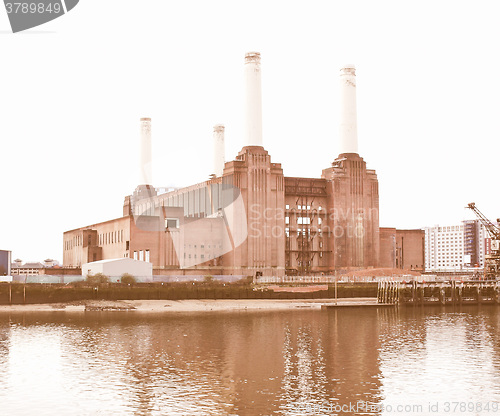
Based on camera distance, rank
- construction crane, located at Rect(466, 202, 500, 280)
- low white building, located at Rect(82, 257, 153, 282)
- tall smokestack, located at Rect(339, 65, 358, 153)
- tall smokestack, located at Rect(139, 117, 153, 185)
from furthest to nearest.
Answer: tall smokestack, located at Rect(139, 117, 153, 185) < tall smokestack, located at Rect(339, 65, 358, 153) < construction crane, located at Rect(466, 202, 500, 280) < low white building, located at Rect(82, 257, 153, 282)

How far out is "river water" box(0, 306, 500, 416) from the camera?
2820cm

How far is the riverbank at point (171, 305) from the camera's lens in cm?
7700

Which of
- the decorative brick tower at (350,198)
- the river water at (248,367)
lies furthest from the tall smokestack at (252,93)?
the river water at (248,367)

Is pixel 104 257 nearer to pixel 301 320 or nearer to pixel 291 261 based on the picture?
pixel 291 261

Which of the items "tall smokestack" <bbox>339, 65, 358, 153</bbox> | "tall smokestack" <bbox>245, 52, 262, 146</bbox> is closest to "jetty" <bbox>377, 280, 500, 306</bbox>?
"tall smokestack" <bbox>339, 65, 358, 153</bbox>

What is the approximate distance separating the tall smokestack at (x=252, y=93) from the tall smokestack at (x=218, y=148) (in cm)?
3308

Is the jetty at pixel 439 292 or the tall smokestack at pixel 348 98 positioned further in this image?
the tall smokestack at pixel 348 98

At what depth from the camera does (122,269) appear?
314 feet

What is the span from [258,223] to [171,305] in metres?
34.5

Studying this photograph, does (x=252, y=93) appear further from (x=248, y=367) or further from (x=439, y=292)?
(x=248, y=367)

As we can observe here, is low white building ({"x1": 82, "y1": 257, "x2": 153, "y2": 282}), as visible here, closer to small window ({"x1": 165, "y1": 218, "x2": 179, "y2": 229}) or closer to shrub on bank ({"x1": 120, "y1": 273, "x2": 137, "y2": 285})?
shrub on bank ({"x1": 120, "y1": 273, "x2": 137, "y2": 285})

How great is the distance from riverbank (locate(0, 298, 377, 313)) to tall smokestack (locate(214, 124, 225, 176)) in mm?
60882

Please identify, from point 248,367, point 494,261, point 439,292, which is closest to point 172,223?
point 439,292

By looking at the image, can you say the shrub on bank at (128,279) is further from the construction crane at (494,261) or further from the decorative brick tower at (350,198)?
the construction crane at (494,261)
